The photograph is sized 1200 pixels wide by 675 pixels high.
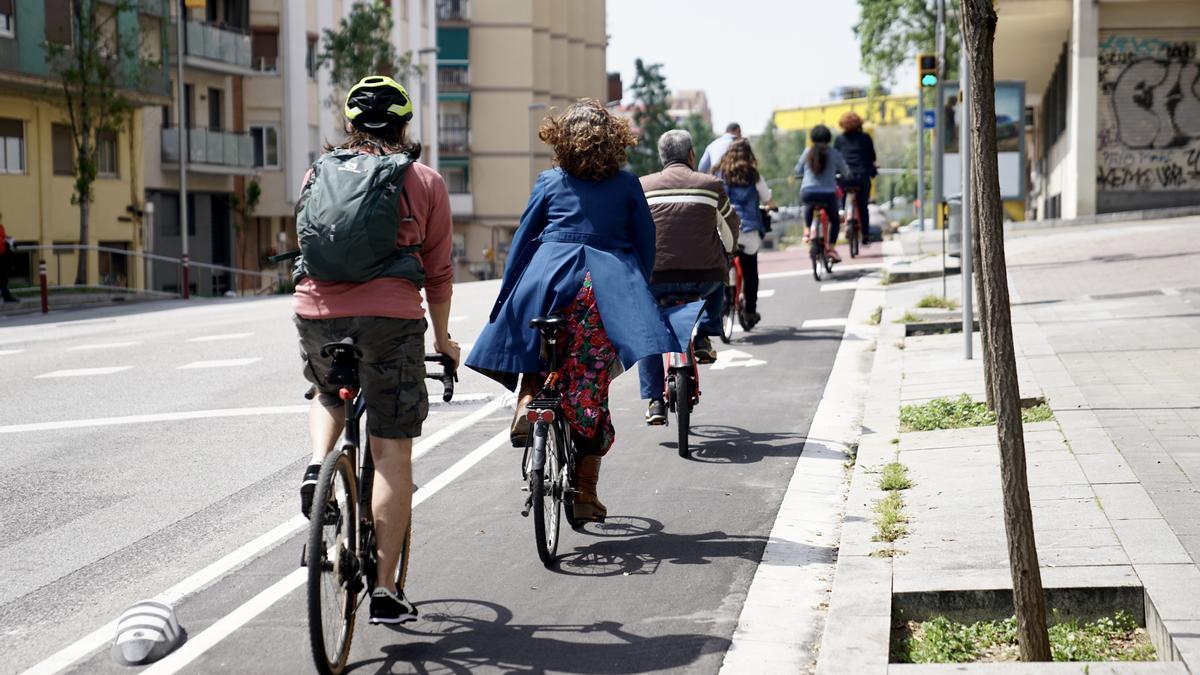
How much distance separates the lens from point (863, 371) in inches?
518

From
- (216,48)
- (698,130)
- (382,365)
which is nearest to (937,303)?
(382,365)

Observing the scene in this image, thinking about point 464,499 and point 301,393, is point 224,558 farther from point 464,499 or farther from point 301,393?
point 301,393

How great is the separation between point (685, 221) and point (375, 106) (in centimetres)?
529

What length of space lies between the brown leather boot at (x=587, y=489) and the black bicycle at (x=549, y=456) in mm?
33

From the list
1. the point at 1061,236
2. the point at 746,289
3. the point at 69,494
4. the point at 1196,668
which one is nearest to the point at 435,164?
the point at 1061,236

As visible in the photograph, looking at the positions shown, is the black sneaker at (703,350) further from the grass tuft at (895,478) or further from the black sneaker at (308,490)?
the black sneaker at (308,490)

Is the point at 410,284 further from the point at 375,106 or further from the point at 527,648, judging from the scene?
the point at 527,648

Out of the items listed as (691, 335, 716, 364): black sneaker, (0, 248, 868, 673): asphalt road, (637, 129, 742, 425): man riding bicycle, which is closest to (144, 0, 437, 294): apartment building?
(0, 248, 868, 673): asphalt road

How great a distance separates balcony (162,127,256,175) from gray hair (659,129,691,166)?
134ft

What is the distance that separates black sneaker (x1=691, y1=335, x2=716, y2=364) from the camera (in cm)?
1087

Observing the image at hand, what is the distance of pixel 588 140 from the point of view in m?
7.05

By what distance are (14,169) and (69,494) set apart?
33.9 metres

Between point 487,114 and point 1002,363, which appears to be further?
point 487,114

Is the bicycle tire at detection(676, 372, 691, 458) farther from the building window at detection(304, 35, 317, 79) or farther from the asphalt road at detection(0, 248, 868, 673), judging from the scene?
the building window at detection(304, 35, 317, 79)
